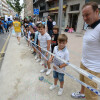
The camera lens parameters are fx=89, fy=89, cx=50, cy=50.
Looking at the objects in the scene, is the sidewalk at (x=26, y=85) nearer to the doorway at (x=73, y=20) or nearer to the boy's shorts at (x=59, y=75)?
the boy's shorts at (x=59, y=75)

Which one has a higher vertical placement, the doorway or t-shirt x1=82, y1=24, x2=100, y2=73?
the doorway

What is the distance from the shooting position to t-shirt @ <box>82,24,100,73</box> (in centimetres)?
120

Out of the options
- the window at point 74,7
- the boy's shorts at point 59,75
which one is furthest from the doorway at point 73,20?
the boy's shorts at point 59,75

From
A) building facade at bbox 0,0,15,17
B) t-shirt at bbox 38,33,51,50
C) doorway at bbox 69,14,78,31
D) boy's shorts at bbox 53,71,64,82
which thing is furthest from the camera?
building facade at bbox 0,0,15,17

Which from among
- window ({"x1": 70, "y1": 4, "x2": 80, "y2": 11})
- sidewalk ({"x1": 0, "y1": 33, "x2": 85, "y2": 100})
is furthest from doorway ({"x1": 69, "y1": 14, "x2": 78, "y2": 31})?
sidewalk ({"x1": 0, "y1": 33, "x2": 85, "y2": 100})

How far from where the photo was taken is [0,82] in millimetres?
2572

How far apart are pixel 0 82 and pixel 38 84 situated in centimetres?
111

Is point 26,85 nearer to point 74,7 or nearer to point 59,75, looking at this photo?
point 59,75

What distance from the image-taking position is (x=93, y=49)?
4.20 feet

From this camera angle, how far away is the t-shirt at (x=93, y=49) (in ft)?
3.93

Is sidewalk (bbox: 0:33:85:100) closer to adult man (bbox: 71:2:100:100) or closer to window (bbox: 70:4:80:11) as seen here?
adult man (bbox: 71:2:100:100)

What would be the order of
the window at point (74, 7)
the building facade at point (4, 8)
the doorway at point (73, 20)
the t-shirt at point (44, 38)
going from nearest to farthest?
1. the t-shirt at point (44, 38)
2. the window at point (74, 7)
3. the doorway at point (73, 20)
4. the building facade at point (4, 8)

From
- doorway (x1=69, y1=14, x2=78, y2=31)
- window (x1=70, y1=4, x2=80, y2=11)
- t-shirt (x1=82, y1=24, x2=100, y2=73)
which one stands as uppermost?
window (x1=70, y1=4, x2=80, y2=11)

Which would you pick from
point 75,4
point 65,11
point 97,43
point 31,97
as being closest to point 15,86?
point 31,97
